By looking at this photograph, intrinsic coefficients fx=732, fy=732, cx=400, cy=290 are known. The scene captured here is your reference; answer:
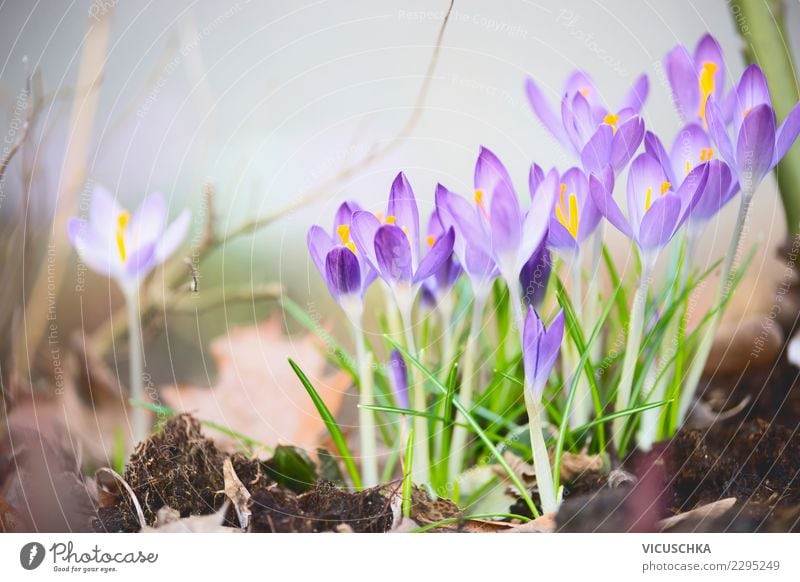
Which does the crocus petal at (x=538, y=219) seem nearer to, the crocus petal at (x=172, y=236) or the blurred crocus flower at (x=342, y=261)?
the blurred crocus flower at (x=342, y=261)

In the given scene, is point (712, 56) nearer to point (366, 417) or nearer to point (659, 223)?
point (659, 223)

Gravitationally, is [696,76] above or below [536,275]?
above

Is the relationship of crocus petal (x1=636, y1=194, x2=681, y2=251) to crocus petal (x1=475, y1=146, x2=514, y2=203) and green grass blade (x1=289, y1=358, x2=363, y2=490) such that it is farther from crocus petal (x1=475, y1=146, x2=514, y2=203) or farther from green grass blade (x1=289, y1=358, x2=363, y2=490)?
green grass blade (x1=289, y1=358, x2=363, y2=490)

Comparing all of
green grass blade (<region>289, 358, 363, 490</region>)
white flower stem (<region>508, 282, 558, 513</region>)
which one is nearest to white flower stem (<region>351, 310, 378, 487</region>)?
green grass blade (<region>289, 358, 363, 490</region>)

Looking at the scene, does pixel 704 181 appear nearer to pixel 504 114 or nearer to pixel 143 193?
pixel 504 114
